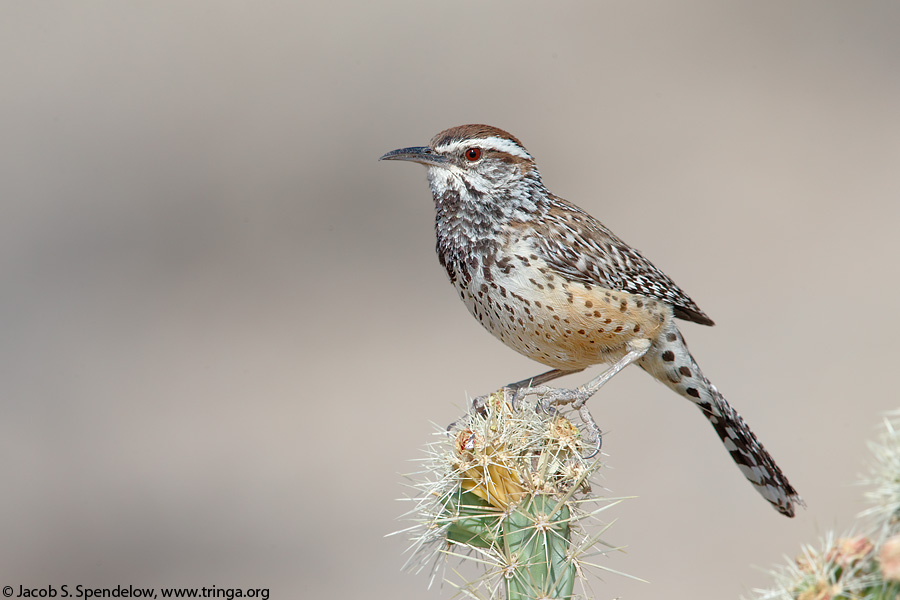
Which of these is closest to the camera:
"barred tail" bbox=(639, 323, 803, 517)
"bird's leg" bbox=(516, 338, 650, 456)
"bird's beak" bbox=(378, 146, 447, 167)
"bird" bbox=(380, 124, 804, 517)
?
"bird's leg" bbox=(516, 338, 650, 456)

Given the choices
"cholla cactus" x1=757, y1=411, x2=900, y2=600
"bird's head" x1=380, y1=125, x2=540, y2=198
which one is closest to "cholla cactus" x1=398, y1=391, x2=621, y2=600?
"cholla cactus" x1=757, y1=411, x2=900, y2=600

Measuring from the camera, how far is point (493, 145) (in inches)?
125

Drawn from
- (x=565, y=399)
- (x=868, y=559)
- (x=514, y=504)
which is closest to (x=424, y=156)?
(x=565, y=399)

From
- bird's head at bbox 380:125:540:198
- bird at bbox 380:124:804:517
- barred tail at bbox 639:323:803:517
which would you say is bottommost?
barred tail at bbox 639:323:803:517

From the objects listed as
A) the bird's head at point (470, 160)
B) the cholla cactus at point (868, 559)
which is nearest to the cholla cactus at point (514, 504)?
the cholla cactus at point (868, 559)

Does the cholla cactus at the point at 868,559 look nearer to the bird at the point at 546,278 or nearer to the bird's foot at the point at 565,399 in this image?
the bird's foot at the point at 565,399

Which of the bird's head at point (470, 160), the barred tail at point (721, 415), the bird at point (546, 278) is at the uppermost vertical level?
the bird's head at point (470, 160)

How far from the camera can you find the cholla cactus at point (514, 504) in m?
2.13

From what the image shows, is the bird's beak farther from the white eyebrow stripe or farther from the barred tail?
the barred tail

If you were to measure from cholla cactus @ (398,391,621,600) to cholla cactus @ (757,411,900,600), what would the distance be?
0.60m

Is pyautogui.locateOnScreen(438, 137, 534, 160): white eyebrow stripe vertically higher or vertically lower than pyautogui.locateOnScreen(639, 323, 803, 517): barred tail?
higher

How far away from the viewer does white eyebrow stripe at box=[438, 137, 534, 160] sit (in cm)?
313

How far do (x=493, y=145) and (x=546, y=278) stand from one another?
53 centimetres

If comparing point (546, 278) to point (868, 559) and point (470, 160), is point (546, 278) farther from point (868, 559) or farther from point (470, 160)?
point (868, 559)
